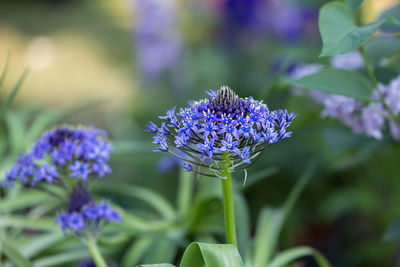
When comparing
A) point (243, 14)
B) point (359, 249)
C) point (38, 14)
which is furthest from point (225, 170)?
point (38, 14)

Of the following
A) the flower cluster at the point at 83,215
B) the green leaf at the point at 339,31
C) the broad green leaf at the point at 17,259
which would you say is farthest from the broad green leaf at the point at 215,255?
the broad green leaf at the point at 17,259

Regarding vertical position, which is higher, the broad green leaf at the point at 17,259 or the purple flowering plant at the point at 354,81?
the purple flowering plant at the point at 354,81

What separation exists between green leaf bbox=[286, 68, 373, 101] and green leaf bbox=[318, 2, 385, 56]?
11 centimetres

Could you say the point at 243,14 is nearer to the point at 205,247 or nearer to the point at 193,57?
the point at 193,57

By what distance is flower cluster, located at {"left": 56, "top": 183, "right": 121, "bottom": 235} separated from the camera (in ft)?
2.35

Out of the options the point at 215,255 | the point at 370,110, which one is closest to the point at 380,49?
the point at 370,110

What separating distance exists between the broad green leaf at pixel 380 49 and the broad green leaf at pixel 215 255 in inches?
20.2

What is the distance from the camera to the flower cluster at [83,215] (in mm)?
718

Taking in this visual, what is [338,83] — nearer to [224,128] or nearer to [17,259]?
[224,128]

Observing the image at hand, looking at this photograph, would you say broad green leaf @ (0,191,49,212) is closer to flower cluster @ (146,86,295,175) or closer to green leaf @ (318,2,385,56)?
flower cluster @ (146,86,295,175)

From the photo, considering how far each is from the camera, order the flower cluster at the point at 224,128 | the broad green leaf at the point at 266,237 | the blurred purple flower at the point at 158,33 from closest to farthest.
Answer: the flower cluster at the point at 224,128
the broad green leaf at the point at 266,237
the blurred purple flower at the point at 158,33

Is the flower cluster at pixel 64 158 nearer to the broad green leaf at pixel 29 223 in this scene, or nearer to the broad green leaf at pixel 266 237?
the broad green leaf at pixel 29 223

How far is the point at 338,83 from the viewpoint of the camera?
0.81 meters

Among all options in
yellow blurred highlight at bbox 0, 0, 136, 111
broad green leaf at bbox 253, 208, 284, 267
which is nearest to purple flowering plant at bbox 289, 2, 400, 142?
broad green leaf at bbox 253, 208, 284, 267
